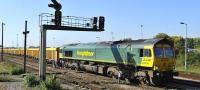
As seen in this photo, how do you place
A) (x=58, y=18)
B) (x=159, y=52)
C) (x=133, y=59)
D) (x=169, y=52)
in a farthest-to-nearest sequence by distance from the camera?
(x=58, y=18), (x=133, y=59), (x=169, y=52), (x=159, y=52)

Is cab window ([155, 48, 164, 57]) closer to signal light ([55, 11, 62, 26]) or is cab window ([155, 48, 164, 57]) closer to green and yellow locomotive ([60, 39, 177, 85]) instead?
green and yellow locomotive ([60, 39, 177, 85])

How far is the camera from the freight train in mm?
29641

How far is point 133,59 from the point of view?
32.4m

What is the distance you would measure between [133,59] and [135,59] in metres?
0.43

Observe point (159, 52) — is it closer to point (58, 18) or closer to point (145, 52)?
point (145, 52)

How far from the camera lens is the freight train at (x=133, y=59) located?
97.2ft

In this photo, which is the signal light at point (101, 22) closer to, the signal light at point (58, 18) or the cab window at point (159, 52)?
the signal light at point (58, 18)

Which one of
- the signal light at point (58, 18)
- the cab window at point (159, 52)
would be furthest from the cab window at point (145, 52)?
the signal light at point (58, 18)

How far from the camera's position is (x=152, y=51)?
96.9ft

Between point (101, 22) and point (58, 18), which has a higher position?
point (58, 18)

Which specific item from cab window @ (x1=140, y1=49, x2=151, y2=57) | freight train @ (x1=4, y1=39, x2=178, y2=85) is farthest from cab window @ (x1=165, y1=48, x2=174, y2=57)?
cab window @ (x1=140, y1=49, x2=151, y2=57)

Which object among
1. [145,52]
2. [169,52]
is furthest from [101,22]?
[169,52]

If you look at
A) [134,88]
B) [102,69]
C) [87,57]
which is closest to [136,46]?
[134,88]

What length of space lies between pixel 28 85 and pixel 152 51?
931 centimetres
